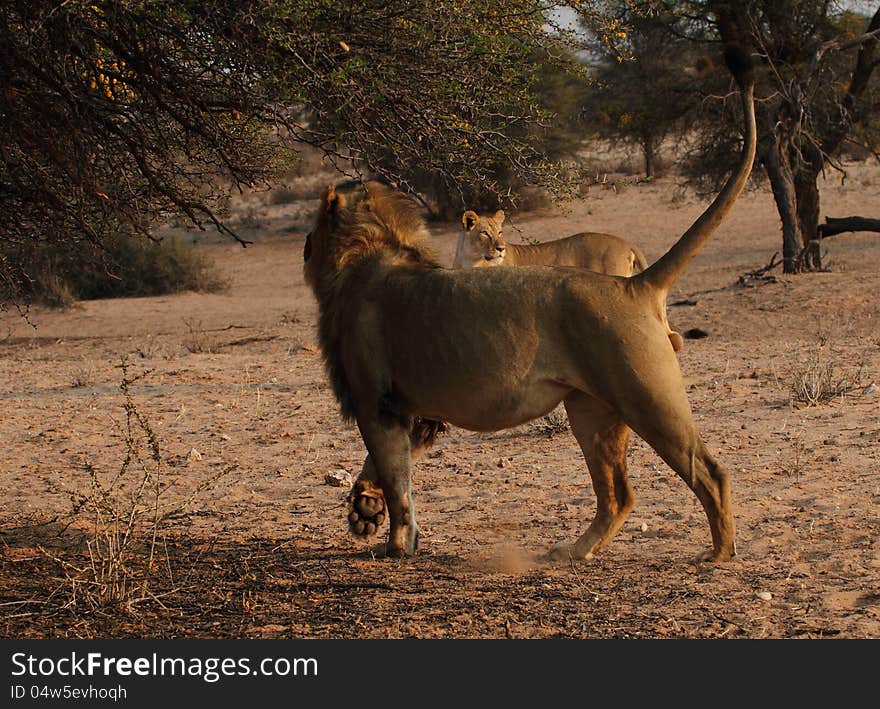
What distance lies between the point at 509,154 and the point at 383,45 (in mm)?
795

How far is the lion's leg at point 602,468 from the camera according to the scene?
580 cm

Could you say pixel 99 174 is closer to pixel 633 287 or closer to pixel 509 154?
pixel 509 154

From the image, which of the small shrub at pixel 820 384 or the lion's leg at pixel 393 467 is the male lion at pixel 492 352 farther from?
the small shrub at pixel 820 384

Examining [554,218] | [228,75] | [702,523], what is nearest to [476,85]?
[228,75]

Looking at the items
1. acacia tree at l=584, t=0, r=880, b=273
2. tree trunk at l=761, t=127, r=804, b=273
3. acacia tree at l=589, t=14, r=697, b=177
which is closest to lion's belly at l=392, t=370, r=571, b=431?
acacia tree at l=584, t=0, r=880, b=273

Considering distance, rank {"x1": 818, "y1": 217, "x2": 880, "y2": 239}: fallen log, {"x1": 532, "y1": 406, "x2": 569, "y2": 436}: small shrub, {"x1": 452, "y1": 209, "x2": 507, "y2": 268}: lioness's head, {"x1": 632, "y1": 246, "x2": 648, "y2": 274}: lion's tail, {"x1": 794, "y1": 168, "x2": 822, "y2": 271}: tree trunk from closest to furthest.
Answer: {"x1": 532, "y1": 406, "x2": 569, "y2": 436}: small shrub → {"x1": 452, "y1": 209, "x2": 507, "y2": 268}: lioness's head → {"x1": 632, "y1": 246, "x2": 648, "y2": 274}: lion's tail → {"x1": 818, "y1": 217, "x2": 880, "y2": 239}: fallen log → {"x1": 794, "y1": 168, "x2": 822, "y2": 271}: tree trunk

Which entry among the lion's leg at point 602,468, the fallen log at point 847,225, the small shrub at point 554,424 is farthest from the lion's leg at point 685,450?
the fallen log at point 847,225

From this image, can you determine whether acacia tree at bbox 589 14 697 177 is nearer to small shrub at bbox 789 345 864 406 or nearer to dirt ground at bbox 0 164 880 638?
dirt ground at bbox 0 164 880 638

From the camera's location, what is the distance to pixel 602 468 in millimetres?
5859

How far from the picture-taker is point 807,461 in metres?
7.64

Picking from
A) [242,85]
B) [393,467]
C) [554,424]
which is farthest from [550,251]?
[242,85]

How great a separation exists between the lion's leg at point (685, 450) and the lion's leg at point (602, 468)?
474 millimetres

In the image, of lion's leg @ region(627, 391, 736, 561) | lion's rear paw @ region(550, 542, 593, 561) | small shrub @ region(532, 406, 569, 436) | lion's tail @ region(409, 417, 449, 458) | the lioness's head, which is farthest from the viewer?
the lioness's head

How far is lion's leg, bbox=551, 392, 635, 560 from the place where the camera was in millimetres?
5801
